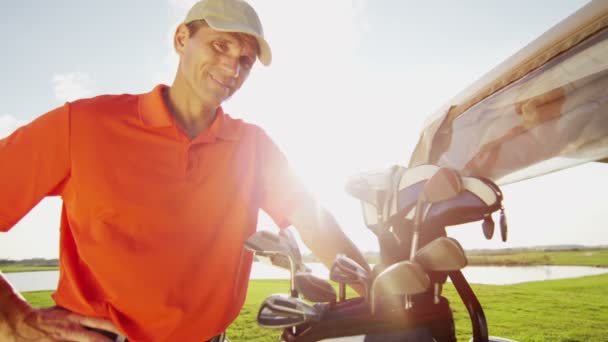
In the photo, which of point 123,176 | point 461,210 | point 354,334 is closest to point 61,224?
point 123,176

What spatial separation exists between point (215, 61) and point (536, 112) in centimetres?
185

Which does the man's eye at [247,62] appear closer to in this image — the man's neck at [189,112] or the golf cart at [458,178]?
the man's neck at [189,112]

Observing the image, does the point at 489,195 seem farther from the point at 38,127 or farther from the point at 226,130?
the point at 38,127

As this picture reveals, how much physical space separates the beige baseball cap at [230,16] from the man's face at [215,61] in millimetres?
77

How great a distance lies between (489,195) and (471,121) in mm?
1157

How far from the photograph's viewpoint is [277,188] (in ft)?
8.34

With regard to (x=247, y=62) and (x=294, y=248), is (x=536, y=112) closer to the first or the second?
(x=294, y=248)

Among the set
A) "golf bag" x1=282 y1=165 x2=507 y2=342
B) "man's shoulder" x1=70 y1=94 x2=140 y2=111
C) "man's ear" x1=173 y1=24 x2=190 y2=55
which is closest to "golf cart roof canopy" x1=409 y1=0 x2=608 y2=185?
"golf bag" x1=282 y1=165 x2=507 y2=342

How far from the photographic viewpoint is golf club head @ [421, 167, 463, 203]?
1520 millimetres

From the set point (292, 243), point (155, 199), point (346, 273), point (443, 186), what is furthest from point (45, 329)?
point (443, 186)

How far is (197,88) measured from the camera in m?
2.32

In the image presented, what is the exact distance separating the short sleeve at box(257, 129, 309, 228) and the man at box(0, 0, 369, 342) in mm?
27

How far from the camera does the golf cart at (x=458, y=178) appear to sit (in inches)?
60.1

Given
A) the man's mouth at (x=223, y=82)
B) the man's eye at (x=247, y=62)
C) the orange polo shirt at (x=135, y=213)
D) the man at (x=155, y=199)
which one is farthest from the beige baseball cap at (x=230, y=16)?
the orange polo shirt at (x=135, y=213)
